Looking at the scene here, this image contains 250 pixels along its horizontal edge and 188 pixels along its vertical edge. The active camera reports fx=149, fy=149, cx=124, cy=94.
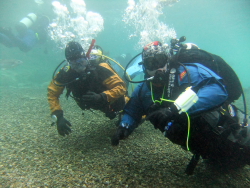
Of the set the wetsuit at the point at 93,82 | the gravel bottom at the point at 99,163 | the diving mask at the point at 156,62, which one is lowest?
the gravel bottom at the point at 99,163

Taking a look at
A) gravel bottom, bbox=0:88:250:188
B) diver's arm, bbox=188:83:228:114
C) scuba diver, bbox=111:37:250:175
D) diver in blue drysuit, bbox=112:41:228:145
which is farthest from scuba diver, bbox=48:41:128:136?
diver's arm, bbox=188:83:228:114

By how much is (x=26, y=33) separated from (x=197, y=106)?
64.4 feet

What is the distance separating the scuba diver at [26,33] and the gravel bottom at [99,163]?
14.5 metres

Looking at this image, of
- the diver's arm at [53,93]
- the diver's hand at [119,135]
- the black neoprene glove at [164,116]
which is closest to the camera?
the black neoprene glove at [164,116]

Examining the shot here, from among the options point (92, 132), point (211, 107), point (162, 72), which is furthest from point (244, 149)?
point (92, 132)

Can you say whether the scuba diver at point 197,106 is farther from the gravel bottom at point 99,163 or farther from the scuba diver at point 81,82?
the scuba diver at point 81,82

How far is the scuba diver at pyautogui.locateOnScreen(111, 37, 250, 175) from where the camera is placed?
6.08 ft

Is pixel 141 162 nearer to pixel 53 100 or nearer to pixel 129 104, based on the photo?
pixel 129 104

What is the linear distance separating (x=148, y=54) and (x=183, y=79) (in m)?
0.69

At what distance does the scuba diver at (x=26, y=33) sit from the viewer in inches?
571

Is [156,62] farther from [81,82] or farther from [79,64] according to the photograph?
[81,82]

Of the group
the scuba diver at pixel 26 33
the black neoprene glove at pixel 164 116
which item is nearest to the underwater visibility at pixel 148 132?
the black neoprene glove at pixel 164 116

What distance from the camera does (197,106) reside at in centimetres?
183

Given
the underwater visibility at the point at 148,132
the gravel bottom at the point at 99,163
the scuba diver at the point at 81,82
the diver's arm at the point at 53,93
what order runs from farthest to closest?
the diver's arm at the point at 53,93
the scuba diver at the point at 81,82
the gravel bottom at the point at 99,163
the underwater visibility at the point at 148,132
